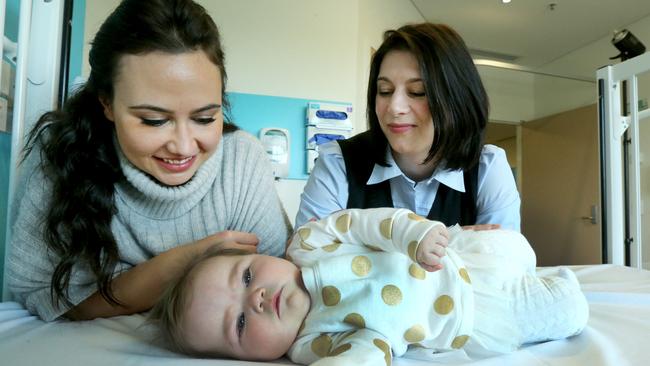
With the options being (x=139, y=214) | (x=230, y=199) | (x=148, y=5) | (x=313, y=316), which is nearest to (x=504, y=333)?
(x=313, y=316)

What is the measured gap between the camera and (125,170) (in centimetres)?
97

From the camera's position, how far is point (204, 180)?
1.04 m

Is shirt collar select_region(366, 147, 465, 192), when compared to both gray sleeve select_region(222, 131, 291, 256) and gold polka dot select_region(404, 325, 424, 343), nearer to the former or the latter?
gray sleeve select_region(222, 131, 291, 256)

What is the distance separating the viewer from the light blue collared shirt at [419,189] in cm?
135

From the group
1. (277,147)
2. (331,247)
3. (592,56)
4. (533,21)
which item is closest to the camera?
(331,247)

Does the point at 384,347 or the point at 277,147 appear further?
the point at 277,147

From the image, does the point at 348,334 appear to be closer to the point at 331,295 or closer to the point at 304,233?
the point at 331,295

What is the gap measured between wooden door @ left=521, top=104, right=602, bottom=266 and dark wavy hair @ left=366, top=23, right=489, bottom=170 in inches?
129

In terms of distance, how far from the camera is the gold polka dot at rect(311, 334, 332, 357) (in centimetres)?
73

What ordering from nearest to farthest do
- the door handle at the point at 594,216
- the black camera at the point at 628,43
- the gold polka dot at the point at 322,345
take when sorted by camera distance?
the gold polka dot at the point at 322,345, the black camera at the point at 628,43, the door handle at the point at 594,216

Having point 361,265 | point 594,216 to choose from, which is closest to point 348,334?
point 361,265

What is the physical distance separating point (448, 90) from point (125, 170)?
824mm

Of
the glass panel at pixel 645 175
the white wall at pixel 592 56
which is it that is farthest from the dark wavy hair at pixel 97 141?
the white wall at pixel 592 56

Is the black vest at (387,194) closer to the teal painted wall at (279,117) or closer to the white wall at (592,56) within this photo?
the teal painted wall at (279,117)
